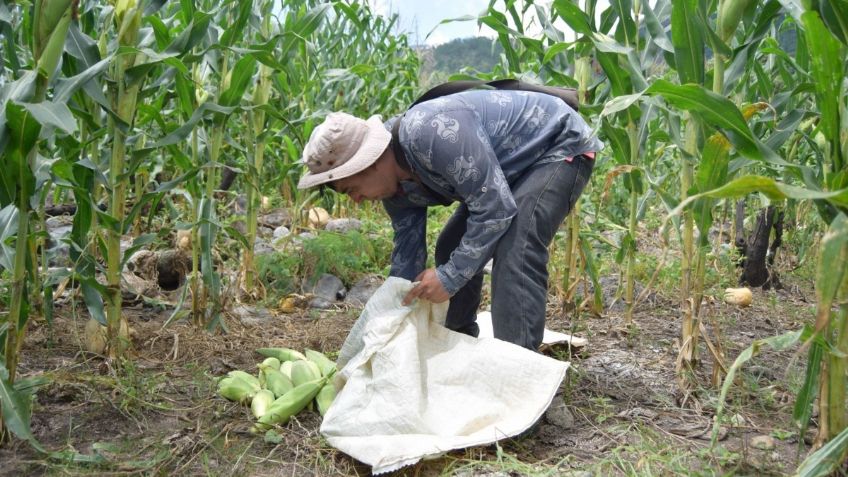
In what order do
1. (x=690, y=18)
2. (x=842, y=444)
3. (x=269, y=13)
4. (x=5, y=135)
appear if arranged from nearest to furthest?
(x=842, y=444), (x=5, y=135), (x=690, y=18), (x=269, y=13)

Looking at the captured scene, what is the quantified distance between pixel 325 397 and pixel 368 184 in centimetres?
88

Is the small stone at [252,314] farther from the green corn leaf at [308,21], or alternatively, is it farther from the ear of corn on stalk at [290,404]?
the green corn leaf at [308,21]

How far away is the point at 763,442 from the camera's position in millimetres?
2348

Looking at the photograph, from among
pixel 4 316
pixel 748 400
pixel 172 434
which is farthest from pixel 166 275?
pixel 748 400

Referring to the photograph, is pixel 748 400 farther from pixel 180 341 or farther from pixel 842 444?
pixel 180 341

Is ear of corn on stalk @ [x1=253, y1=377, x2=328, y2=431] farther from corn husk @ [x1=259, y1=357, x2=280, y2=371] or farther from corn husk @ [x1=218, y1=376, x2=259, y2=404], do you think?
corn husk @ [x1=259, y1=357, x2=280, y2=371]

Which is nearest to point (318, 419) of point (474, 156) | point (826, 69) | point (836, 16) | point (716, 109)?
point (474, 156)

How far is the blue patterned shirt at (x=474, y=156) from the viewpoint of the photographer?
2.51 m

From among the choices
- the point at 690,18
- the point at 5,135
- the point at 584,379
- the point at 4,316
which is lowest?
the point at 584,379

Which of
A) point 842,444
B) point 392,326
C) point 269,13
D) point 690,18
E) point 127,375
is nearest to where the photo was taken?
point 842,444

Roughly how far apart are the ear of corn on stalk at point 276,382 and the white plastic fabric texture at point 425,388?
10.7 inches

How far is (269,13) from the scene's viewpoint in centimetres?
455

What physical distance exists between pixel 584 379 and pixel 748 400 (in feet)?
2.19

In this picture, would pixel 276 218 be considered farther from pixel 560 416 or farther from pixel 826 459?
pixel 826 459
